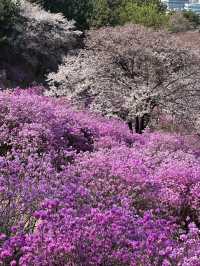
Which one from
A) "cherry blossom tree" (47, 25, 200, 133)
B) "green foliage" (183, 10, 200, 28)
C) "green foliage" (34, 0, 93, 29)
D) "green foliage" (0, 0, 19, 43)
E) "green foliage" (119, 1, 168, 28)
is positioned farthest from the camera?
"green foliage" (183, 10, 200, 28)

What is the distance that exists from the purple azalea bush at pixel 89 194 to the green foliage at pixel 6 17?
15.2 m

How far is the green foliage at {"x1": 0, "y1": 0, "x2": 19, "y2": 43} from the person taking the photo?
31.0 meters

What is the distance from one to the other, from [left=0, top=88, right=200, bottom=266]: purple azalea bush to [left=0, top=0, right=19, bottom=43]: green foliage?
1520 cm

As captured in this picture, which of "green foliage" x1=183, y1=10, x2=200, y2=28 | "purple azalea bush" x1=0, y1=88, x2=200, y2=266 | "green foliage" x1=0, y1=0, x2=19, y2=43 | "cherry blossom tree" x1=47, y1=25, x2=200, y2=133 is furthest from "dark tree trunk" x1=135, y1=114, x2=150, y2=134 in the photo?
"green foliage" x1=183, y1=10, x2=200, y2=28

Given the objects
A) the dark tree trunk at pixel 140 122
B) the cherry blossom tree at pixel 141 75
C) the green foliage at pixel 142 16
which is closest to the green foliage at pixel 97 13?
the green foliage at pixel 142 16

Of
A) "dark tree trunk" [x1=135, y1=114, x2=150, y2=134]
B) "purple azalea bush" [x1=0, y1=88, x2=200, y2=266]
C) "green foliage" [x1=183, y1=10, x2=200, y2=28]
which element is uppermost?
"purple azalea bush" [x1=0, y1=88, x2=200, y2=266]

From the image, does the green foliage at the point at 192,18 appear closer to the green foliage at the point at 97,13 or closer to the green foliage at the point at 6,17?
the green foliage at the point at 97,13

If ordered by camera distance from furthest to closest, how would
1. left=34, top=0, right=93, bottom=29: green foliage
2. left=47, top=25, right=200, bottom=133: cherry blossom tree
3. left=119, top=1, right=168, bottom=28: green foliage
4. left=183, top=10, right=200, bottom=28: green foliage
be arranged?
left=183, top=10, right=200, bottom=28: green foliage → left=119, top=1, right=168, bottom=28: green foliage → left=34, top=0, right=93, bottom=29: green foliage → left=47, top=25, right=200, bottom=133: cherry blossom tree

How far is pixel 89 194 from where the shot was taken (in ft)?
24.8

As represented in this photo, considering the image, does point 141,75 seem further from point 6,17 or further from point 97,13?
point 97,13

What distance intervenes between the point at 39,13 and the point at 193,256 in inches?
1134

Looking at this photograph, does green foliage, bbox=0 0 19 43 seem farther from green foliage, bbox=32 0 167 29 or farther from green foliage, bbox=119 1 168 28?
green foliage, bbox=119 1 168 28

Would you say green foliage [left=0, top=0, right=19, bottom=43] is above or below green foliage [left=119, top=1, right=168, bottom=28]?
above

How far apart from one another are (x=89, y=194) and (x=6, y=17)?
25241 mm
